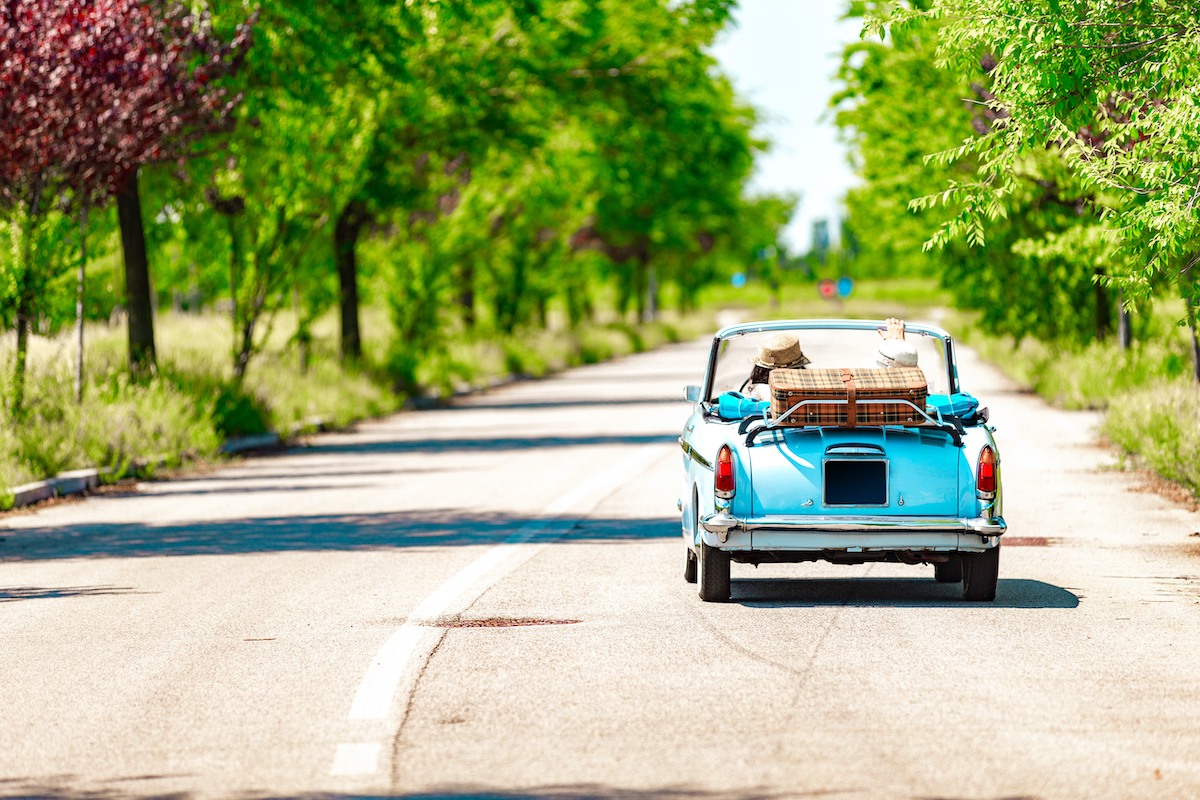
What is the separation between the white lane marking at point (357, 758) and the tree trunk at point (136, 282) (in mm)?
15954

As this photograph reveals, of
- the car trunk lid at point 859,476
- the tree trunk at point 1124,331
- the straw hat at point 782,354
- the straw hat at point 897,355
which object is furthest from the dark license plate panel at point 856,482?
the tree trunk at point 1124,331

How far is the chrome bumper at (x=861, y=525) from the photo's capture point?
8805 mm

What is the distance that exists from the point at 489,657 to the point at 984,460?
291cm

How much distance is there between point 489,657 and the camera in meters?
7.86

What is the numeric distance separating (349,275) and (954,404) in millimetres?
23486

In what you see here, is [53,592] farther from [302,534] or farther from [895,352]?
[895,352]

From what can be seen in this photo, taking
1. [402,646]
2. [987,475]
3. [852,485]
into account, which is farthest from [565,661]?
[987,475]

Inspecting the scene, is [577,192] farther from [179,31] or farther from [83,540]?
[83,540]

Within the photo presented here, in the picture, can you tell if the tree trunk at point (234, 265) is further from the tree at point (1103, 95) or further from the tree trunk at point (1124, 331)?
the tree at point (1103, 95)

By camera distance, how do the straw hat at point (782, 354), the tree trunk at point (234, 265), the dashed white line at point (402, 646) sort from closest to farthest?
the dashed white line at point (402, 646), the straw hat at point (782, 354), the tree trunk at point (234, 265)

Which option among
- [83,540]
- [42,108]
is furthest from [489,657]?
[42,108]

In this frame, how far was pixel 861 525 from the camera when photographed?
28.9 feet

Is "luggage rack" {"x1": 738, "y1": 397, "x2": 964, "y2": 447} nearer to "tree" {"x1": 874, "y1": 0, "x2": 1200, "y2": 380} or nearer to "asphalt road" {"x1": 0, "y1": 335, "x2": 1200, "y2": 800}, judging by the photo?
"asphalt road" {"x1": 0, "y1": 335, "x2": 1200, "y2": 800}

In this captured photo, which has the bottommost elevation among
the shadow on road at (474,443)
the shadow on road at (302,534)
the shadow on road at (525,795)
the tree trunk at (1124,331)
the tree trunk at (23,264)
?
the shadow on road at (474,443)
